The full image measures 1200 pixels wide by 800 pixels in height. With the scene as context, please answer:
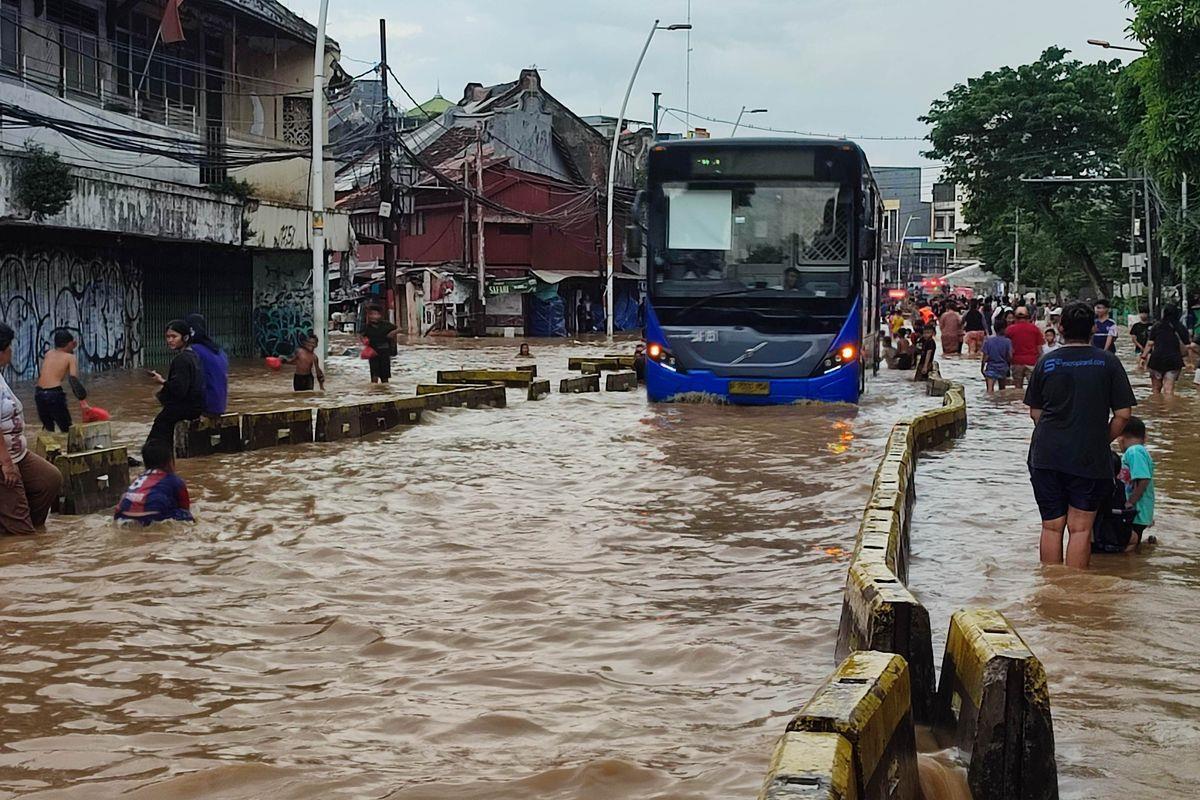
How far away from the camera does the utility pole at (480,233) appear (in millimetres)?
49250

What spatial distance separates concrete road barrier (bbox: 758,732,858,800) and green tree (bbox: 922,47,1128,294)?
148 feet

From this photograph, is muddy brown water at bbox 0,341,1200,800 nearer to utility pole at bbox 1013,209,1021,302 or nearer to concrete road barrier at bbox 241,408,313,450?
concrete road barrier at bbox 241,408,313,450

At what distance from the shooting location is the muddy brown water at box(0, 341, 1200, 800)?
5180 mm

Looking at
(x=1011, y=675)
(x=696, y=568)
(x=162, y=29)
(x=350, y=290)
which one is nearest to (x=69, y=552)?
(x=696, y=568)

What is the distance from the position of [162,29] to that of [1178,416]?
19.7m

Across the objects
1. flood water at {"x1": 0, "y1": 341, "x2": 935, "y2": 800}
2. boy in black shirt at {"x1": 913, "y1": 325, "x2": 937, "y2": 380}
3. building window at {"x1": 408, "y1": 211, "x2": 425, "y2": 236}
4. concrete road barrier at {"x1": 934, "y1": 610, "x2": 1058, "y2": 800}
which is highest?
building window at {"x1": 408, "y1": 211, "x2": 425, "y2": 236}

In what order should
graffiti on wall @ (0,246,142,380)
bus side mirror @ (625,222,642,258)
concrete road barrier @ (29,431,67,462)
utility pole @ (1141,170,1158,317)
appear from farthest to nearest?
utility pole @ (1141,170,1158,317)
graffiti on wall @ (0,246,142,380)
bus side mirror @ (625,222,642,258)
concrete road barrier @ (29,431,67,462)

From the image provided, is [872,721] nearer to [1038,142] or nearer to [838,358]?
[838,358]

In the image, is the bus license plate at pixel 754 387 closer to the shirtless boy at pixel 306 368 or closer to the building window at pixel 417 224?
the shirtless boy at pixel 306 368

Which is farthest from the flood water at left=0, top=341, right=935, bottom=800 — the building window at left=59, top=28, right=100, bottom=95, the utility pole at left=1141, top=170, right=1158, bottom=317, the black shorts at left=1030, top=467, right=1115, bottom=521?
the utility pole at left=1141, top=170, right=1158, bottom=317

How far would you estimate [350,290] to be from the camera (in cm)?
5831

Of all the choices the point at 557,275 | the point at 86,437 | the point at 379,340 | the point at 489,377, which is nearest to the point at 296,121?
the point at 379,340

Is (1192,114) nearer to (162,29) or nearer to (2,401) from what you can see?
(2,401)

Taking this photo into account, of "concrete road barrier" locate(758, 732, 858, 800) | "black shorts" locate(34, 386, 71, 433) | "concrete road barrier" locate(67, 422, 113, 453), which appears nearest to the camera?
"concrete road barrier" locate(758, 732, 858, 800)
